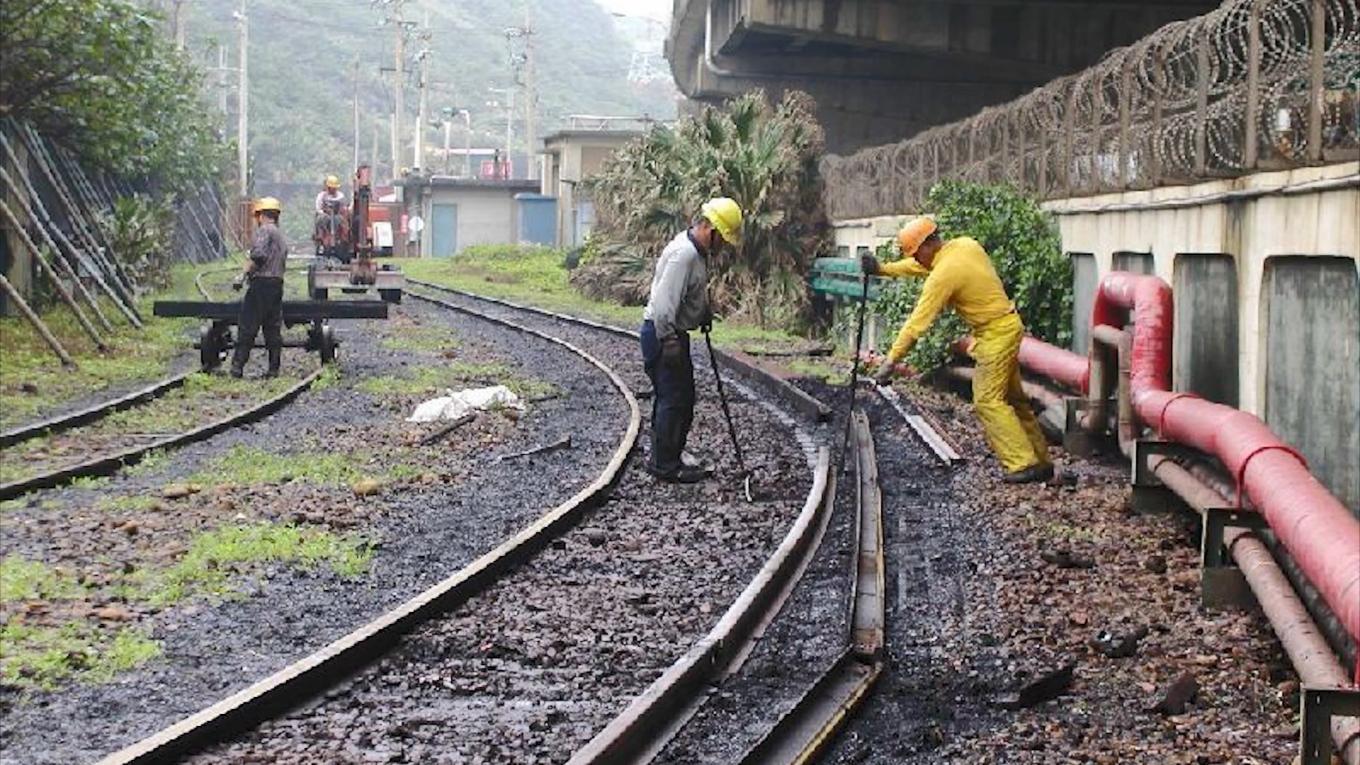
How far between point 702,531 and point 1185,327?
4404mm

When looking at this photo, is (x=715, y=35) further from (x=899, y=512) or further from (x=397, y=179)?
(x=397, y=179)

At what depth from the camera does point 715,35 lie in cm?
4266

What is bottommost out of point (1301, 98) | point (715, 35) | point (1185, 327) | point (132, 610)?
point (132, 610)

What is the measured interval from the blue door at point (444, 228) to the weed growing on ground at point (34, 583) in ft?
225

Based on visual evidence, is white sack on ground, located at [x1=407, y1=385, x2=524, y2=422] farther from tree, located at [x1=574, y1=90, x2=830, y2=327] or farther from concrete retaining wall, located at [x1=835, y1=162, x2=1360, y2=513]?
tree, located at [x1=574, y1=90, x2=830, y2=327]

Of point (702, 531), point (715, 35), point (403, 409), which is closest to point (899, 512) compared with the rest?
point (702, 531)

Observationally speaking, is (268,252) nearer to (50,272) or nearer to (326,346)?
(326,346)

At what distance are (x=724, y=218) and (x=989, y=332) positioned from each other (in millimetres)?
1971

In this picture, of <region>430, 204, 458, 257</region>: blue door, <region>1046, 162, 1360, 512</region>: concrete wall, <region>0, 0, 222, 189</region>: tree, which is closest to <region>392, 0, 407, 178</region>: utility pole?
<region>430, 204, 458, 257</region>: blue door

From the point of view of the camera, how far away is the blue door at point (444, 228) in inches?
3041

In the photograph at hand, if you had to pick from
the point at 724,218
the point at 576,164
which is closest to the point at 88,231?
the point at 724,218

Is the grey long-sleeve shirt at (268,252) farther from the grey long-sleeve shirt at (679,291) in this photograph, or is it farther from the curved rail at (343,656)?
the curved rail at (343,656)

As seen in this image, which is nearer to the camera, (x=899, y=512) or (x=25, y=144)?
(x=899, y=512)

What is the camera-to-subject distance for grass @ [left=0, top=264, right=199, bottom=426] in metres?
17.7
